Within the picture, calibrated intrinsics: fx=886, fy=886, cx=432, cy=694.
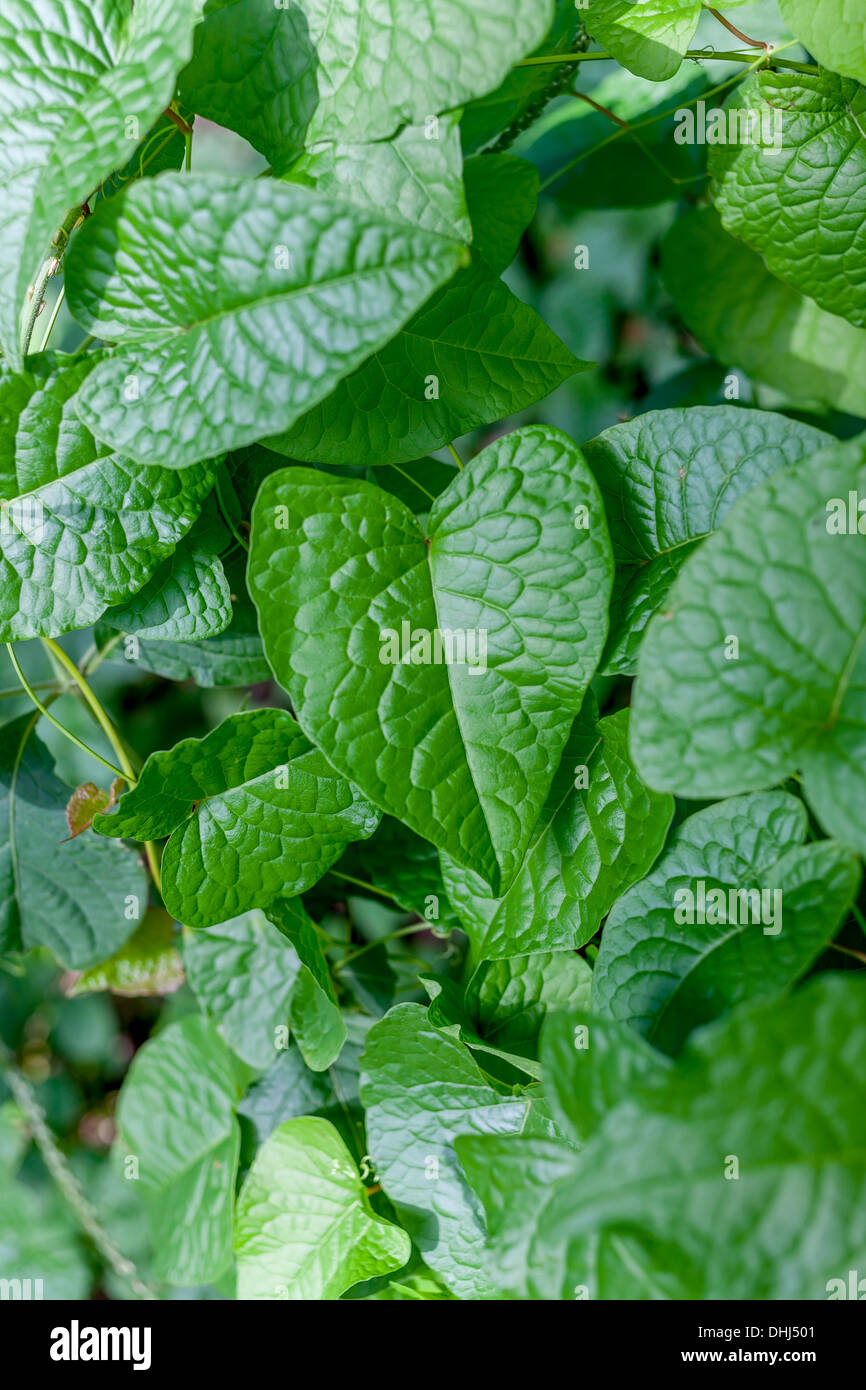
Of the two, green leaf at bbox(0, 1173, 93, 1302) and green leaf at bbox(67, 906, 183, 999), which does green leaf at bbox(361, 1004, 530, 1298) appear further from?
green leaf at bbox(0, 1173, 93, 1302)

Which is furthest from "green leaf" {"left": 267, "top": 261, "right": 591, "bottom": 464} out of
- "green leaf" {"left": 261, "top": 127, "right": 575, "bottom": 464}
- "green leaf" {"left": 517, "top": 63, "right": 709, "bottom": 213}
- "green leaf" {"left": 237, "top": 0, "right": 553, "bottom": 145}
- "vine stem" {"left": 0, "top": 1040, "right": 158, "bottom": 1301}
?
"vine stem" {"left": 0, "top": 1040, "right": 158, "bottom": 1301}

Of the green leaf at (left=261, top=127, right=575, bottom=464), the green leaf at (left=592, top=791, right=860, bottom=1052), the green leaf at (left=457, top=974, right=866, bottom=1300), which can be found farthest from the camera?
the green leaf at (left=261, top=127, right=575, bottom=464)

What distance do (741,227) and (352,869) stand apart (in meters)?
0.55

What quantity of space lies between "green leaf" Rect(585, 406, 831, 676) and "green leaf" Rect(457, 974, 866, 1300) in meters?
0.23

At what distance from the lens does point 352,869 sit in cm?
73

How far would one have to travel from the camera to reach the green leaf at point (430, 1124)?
58 cm

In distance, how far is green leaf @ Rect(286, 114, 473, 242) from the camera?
0.44 metres

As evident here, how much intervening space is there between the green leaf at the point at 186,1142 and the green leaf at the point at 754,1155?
19.0 inches

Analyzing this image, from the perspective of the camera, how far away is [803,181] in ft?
1.87

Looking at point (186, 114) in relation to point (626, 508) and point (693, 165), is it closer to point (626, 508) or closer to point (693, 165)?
point (626, 508)

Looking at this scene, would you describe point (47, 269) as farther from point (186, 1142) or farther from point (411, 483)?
point (186, 1142)

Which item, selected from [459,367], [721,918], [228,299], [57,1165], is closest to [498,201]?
[459,367]

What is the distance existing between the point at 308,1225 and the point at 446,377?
60cm
